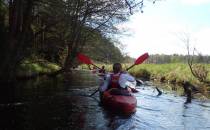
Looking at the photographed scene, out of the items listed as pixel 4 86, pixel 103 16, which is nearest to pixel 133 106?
pixel 4 86

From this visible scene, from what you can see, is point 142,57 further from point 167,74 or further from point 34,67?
point 167,74

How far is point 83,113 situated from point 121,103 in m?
1.44

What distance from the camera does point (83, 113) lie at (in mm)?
14445

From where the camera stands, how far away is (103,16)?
2516cm

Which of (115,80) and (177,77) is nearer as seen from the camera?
(115,80)

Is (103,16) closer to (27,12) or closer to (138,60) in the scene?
(27,12)

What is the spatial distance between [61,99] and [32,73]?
34.7 feet

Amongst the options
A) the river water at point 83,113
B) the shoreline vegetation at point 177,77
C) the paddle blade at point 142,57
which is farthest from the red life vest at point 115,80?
the shoreline vegetation at point 177,77

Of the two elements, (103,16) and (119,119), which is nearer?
(119,119)

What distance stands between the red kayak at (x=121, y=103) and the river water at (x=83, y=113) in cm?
33

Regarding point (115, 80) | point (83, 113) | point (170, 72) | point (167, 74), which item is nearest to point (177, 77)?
point (167, 74)

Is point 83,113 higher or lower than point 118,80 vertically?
lower

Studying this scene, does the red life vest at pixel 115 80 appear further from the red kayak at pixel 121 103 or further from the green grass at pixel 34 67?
the green grass at pixel 34 67

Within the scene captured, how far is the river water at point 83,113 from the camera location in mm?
12242
